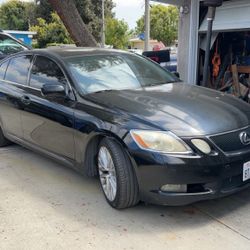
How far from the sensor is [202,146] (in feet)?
11.4

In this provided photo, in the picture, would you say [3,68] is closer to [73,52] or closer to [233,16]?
[73,52]

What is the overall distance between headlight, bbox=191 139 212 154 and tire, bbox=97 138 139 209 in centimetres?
61

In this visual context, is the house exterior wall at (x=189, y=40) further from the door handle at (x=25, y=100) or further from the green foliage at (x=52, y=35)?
the green foliage at (x=52, y=35)

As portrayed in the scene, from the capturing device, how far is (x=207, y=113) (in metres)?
3.82

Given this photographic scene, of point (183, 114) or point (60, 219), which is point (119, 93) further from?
point (60, 219)

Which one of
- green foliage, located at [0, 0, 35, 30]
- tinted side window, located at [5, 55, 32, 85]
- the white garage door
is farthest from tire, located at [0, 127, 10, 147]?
green foliage, located at [0, 0, 35, 30]

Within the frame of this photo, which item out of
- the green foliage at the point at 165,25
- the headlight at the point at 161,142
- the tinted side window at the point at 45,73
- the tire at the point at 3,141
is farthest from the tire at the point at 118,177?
the green foliage at the point at 165,25

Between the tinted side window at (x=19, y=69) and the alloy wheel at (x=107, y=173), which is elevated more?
the tinted side window at (x=19, y=69)

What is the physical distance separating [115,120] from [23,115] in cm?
187

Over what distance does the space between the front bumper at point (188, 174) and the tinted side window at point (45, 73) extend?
5.14 ft

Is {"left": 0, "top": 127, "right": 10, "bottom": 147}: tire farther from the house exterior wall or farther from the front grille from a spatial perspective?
the house exterior wall

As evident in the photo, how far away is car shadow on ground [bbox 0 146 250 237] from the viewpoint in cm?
368

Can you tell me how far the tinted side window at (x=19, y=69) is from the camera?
541 centimetres

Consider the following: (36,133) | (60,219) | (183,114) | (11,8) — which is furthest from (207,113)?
A: (11,8)
